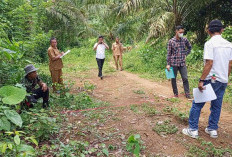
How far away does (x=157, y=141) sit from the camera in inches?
138

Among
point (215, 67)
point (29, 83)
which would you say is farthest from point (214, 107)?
point (29, 83)

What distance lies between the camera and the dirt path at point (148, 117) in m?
3.48

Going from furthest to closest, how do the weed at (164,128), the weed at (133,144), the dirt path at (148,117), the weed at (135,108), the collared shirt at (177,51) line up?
the collared shirt at (177,51)
the weed at (135,108)
the weed at (164,128)
the dirt path at (148,117)
the weed at (133,144)

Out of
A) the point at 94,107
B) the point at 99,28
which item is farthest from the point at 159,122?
the point at 99,28

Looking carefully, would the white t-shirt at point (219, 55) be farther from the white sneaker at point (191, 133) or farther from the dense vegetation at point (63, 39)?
the dense vegetation at point (63, 39)

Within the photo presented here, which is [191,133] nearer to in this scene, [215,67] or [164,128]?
[164,128]

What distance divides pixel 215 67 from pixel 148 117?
161cm

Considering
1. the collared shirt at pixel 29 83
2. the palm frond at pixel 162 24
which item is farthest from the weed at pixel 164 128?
the palm frond at pixel 162 24

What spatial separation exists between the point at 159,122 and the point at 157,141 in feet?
2.26

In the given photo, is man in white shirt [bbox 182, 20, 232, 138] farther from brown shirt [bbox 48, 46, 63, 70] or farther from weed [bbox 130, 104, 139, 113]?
brown shirt [bbox 48, 46, 63, 70]

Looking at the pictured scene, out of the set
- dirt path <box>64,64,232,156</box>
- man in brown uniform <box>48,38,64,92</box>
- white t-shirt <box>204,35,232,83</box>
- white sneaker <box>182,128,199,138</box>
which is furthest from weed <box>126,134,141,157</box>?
man in brown uniform <box>48,38,64,92</box>

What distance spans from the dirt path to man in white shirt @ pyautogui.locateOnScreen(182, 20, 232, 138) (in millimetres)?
348

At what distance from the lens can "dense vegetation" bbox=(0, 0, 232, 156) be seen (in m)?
2.76

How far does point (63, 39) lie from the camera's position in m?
17.1
